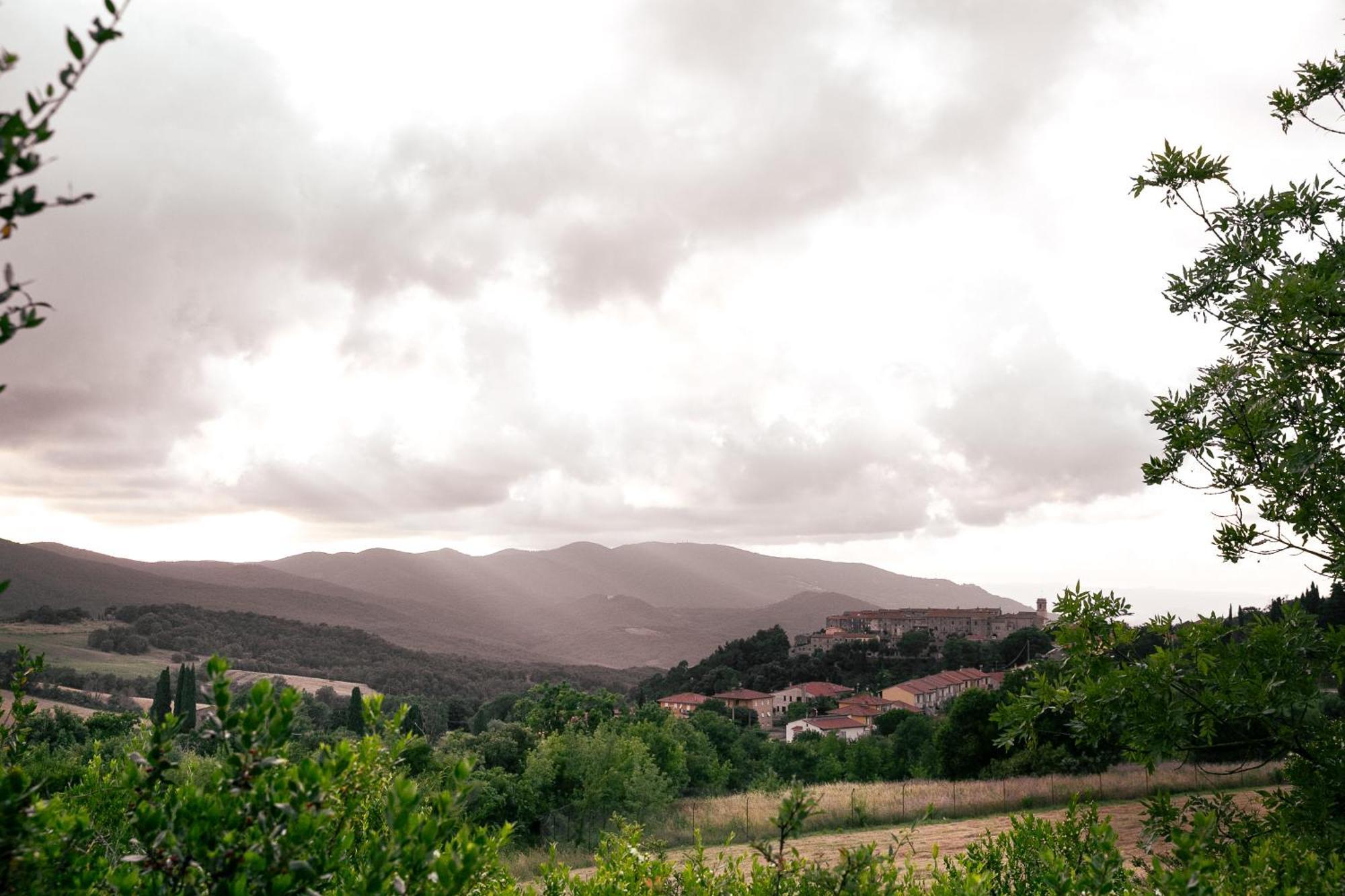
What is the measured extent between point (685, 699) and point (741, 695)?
8.88m

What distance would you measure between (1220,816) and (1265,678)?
1299 millimetres

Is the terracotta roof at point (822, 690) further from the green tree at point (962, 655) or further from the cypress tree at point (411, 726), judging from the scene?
the cypress tree at point (411, 726)

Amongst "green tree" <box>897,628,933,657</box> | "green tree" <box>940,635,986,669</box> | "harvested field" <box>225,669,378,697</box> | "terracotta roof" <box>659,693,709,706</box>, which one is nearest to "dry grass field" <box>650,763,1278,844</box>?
"terracotta roof" <box>659,693,709,706</box>

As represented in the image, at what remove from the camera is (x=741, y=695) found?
107 metres

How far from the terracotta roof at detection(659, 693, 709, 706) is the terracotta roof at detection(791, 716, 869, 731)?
1855 cm

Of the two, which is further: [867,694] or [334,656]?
[334,656]

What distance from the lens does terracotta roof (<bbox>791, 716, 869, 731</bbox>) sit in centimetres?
7988

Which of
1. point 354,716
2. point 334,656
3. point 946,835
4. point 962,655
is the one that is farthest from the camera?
point 334,656

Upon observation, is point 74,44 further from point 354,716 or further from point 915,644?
point 915,644

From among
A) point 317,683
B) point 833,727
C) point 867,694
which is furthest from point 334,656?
point 833,727

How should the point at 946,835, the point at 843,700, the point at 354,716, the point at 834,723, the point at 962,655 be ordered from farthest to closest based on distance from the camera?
the point at 962,655
the point at 843,700
the point at 834,723
the point at 354,716
the point at 946,835

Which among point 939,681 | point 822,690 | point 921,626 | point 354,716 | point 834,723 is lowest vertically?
point 822,690

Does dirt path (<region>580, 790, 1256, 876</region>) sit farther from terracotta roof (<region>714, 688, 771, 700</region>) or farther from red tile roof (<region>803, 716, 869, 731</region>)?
terracotta roof (<region>714, 688, 771, 700</region>)

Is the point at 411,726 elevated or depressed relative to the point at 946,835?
elevated
